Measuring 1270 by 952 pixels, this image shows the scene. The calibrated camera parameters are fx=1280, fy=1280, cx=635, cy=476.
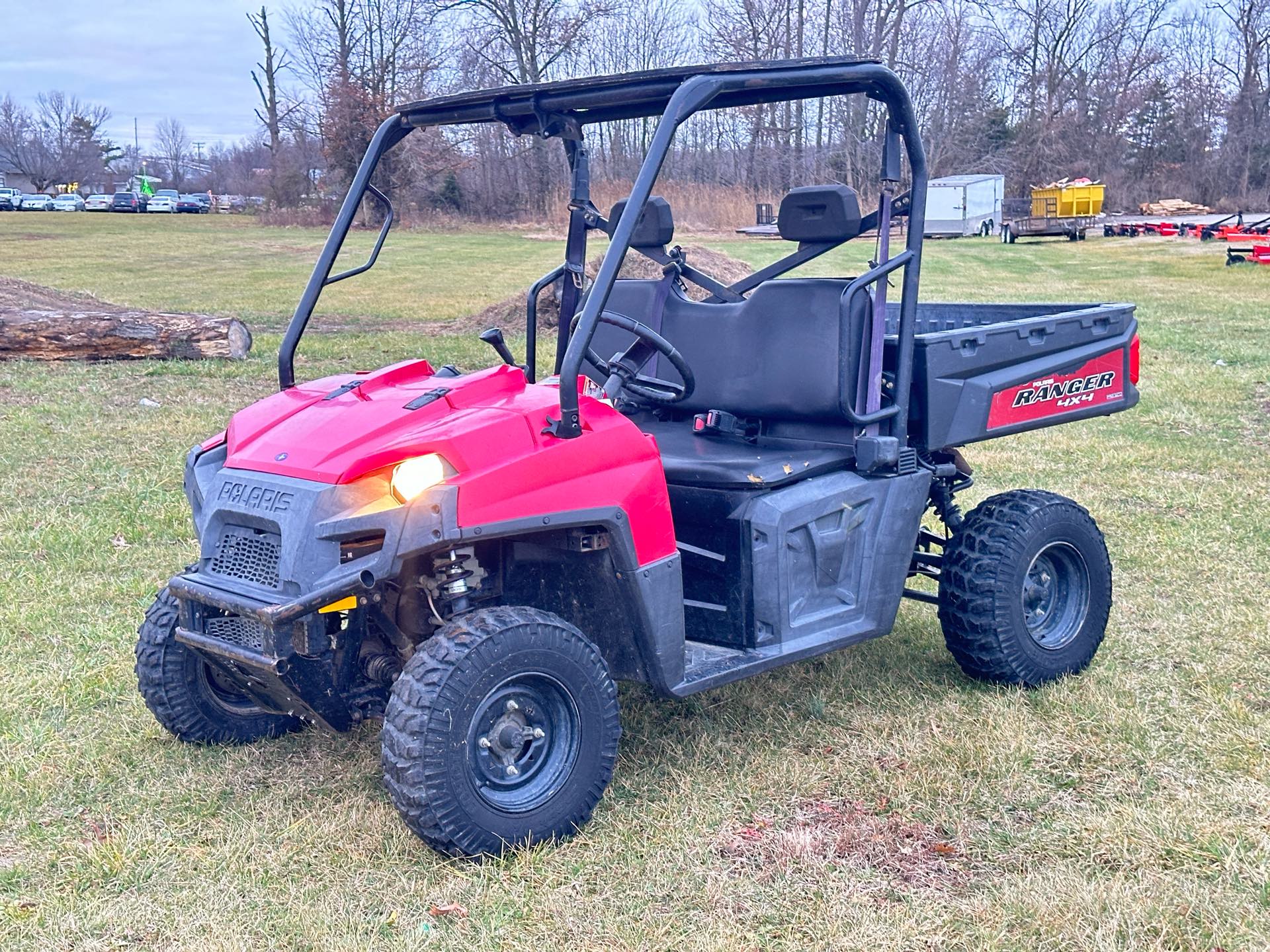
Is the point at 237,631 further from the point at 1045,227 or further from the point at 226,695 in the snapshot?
the point at 1045,227

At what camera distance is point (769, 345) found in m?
4.20

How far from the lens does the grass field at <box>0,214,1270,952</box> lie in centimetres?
298

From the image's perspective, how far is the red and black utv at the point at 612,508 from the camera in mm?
3135

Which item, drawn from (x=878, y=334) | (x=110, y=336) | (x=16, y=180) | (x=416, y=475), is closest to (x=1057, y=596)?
(x=878, y=334)

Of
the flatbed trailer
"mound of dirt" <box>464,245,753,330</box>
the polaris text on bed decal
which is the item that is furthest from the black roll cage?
the flatbed trailer

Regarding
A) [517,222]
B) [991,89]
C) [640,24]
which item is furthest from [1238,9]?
[517,222]

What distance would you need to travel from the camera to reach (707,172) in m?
29.3

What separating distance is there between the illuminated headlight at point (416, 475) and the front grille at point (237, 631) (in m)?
0.48

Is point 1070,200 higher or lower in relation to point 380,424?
higher

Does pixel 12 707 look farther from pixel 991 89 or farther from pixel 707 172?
pixel 991 89

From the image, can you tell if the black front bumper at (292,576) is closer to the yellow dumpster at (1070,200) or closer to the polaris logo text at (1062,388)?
the polaris logo text at (1062,388)

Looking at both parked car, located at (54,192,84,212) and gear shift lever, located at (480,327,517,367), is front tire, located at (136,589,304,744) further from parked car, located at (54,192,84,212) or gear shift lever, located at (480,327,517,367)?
parked car, located at (54,192,84,212)

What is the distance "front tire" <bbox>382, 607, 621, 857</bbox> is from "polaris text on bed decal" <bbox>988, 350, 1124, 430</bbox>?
5.88ft

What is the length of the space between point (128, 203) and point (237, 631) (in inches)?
2652
